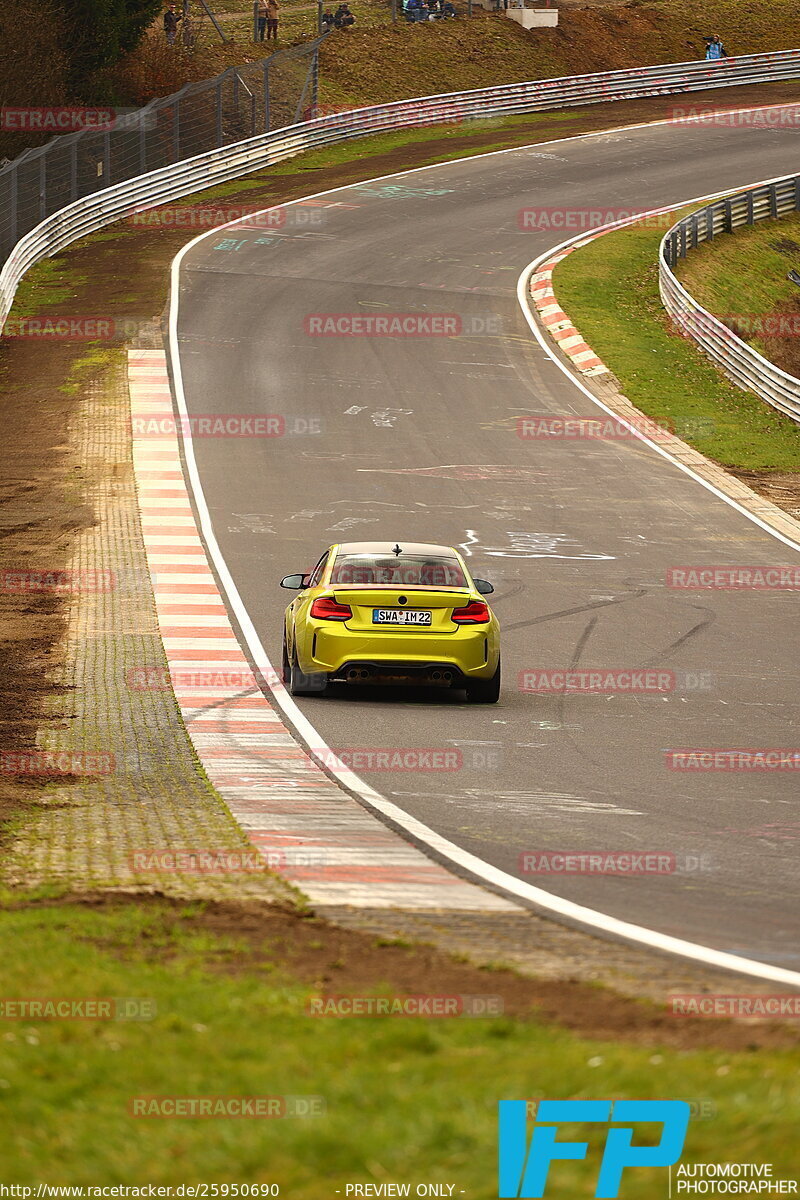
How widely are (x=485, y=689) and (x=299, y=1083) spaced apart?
9.48 meters

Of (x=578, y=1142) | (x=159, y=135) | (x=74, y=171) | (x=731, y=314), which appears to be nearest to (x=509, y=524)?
(x=578, y=1142)

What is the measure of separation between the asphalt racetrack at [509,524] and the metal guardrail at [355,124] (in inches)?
172

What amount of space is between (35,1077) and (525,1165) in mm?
1758

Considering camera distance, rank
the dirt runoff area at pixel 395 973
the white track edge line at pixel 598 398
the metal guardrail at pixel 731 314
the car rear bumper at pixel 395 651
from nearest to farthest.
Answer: the dirt runoff area at pixel 395 973
the car rear bumper at pixel 395 651
the white track edge line at pixel 598 398
the metal guardrail at pixel 731 314

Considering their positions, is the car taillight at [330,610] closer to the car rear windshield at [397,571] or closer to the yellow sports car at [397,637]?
the yellow sports car at [397,637]

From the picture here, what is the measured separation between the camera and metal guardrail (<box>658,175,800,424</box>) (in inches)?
1314

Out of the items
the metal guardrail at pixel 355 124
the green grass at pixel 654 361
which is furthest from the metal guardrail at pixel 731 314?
the metal guardrail at pixel 355 124

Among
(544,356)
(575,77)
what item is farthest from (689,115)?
(544,356)

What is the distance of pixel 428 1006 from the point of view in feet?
19.4

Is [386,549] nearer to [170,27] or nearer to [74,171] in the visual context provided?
[74,171]

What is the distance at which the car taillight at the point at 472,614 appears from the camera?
1408cm

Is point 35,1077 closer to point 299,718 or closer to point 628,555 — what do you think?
point 299,718

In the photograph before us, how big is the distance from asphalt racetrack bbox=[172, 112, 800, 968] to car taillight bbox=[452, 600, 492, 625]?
0.84m

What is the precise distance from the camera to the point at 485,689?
14.3 meters
